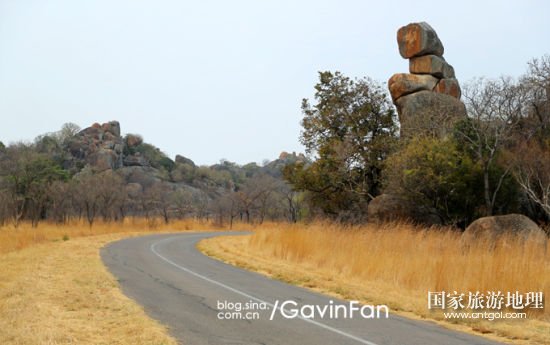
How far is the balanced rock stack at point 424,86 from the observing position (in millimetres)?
29797

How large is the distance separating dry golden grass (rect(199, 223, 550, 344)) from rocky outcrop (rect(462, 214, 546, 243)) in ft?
3.72

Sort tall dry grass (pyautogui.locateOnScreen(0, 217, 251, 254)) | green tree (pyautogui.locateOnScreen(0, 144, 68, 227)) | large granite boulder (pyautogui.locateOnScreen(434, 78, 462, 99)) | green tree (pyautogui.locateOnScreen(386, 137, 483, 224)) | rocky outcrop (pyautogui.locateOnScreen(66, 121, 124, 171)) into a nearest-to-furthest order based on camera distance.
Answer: green tree (pyautogui.locateOnScreen(386, 137, 483, 224)) → tall dry grass (pyautogui.locateOnScreen(0, 217, 251, 254)) → large granite boulder (pyautogui.locateOnScreen(434, 78, 462, 99)) → green tree (pyautogui.locateOnScreen(0, 144, 68, 227)) → rocky outcrop (pyautogui.locateOnScreen(66, 121, 124, 171))

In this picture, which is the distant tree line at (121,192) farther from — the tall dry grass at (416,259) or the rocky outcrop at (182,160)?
the tall dry grass at (416,259)

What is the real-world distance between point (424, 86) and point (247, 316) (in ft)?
93.7

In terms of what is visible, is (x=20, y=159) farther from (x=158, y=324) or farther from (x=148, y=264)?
(x=158, y=324)

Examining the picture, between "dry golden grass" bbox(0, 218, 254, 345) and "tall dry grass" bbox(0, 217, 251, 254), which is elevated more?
"dry golden grass" bbox(0, 218, 254, 345)

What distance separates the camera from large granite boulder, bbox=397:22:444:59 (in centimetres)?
3653

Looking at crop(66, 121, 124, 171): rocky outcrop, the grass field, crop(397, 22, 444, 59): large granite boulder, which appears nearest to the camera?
the grass field

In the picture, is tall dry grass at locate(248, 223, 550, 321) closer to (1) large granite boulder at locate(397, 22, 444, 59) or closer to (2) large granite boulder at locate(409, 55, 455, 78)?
(2) large granite boulder at locate(409, 55, 455, 78)

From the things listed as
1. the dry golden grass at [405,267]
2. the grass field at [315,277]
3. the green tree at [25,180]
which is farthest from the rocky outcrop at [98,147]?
the dry golden grass at [405,267]

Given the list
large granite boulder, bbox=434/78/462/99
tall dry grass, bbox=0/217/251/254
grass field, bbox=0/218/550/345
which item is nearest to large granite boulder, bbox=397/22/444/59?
large granite boulder, bbox=434/78/462/99

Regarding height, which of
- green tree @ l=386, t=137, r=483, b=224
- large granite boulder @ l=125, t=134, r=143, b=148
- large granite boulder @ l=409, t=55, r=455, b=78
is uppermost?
large granite boulder @ l=125, t=134, r=143, b=148

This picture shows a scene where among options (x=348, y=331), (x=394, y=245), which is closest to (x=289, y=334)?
(x=348, y=331)

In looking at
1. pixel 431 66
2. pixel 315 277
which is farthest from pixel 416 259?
pixel 431 66
